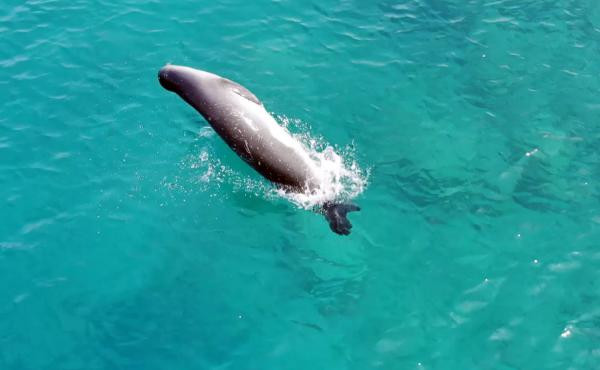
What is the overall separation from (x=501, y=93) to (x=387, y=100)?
3.43 metres

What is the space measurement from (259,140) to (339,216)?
100 inches

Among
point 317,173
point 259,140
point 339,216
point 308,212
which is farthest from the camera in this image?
point 308,212

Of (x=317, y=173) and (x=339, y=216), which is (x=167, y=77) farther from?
(x=339, y=216)

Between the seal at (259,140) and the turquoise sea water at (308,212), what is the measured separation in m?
1.08

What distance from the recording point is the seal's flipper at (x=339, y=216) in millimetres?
11422

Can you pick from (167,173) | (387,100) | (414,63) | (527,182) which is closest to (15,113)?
(167,173)

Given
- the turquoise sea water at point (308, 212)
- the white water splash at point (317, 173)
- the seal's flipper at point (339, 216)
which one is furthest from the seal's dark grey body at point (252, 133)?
the turquoise sea water at point (308, 212)

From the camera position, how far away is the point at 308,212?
1276 centimetres

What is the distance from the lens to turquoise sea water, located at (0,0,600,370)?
10852 millimetres

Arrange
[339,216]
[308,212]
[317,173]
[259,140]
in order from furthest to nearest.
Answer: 1. [308,212]
2. [317,173]
3. [259,140]
4. [339,216]

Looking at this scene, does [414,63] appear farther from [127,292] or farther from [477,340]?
[127,292]

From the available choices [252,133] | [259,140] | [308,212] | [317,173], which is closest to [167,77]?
[252,133]

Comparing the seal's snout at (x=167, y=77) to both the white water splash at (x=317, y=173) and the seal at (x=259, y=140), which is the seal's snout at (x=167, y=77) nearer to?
the seal at (x=259, y=140)

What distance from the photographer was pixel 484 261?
11609 millimetres
